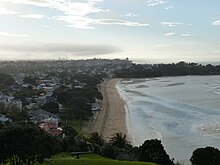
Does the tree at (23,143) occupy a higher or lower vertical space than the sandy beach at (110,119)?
higher

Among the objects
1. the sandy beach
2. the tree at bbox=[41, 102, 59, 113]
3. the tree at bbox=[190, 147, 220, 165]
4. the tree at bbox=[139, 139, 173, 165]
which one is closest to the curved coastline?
the sandy beach

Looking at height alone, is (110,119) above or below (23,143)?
below

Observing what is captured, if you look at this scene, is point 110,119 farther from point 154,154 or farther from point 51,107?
point 154,154

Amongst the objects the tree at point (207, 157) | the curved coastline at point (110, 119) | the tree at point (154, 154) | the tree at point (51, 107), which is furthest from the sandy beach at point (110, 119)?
the tree at point (207, 157)

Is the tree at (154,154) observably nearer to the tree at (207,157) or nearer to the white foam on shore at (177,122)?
the tree at (207,157)

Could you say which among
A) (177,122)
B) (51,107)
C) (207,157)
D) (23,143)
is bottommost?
(177,122)

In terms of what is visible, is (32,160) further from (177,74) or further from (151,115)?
(177,74)

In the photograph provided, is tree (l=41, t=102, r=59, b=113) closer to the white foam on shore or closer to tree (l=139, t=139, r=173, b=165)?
the white foam on shore

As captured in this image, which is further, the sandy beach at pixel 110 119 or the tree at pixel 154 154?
the sandy beach at pixel 110 119

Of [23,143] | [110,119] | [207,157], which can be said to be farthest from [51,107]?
[23,143]
